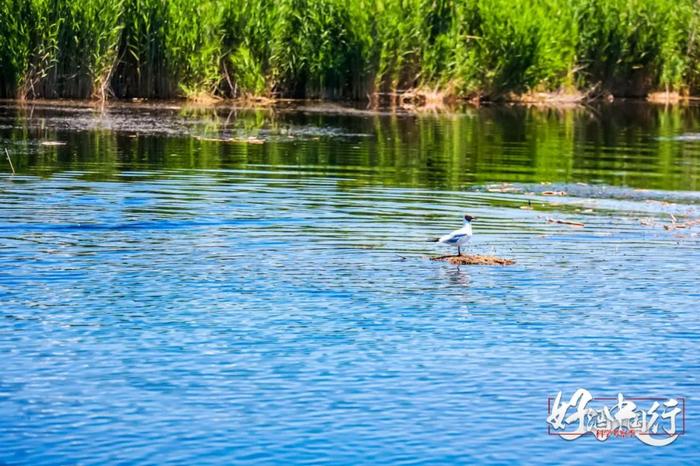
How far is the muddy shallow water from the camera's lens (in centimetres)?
885

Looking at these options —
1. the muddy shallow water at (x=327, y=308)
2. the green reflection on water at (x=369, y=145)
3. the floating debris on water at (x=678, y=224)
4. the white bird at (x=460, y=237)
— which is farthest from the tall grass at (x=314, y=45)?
the white bird at (x=460, y=237)

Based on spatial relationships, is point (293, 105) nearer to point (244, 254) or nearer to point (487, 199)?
point (487, 199)

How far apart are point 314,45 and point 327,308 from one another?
25924 mm

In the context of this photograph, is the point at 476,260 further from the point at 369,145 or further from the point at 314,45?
the point at 314,45

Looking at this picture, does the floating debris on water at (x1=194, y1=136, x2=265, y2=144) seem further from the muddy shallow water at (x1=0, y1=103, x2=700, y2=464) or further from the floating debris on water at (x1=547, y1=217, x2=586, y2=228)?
the floating debris on water at (x1=547, y1=217, x2=586, y2=228)

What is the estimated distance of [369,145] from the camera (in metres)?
26.8

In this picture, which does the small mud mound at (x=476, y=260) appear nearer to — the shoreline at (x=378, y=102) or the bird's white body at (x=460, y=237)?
the bird's white body at (x=460, y=237)

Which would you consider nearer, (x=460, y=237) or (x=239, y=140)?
(x=460, y=237)

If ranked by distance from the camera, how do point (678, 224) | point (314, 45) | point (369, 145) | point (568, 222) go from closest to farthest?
point (568, 222), point (678, 224), point (369, 145), point (314, 45)

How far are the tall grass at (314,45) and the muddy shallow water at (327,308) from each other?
11.3 m

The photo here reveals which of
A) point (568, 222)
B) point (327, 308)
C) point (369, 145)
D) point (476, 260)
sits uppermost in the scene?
point (369, 145)

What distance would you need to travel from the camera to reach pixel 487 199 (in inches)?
748

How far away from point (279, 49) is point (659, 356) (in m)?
27.3

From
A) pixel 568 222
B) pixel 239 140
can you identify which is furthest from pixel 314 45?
pixel 568 222
